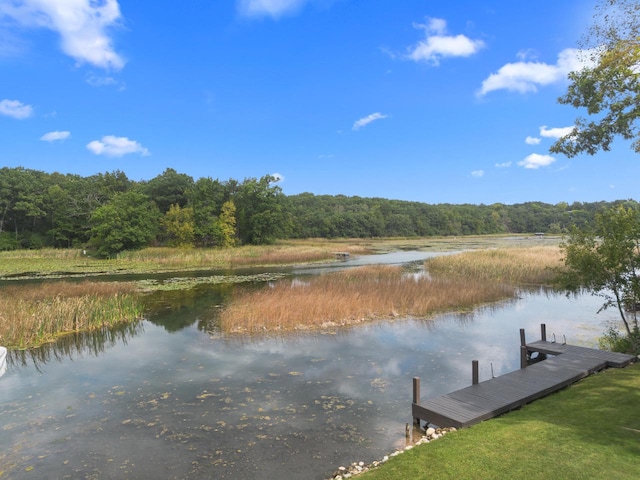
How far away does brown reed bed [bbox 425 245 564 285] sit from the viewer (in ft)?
94.3

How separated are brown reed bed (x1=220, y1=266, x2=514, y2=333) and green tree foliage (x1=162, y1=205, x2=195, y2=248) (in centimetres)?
3726

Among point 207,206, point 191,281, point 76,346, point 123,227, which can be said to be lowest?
point 76,346

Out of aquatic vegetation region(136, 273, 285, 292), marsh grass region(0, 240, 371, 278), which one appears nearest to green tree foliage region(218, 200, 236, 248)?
marsh grass region(0, 240, 371, 278)

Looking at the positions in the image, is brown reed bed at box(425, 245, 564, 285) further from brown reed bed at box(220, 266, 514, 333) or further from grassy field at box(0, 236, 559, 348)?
brown reed bed at box(220, 266, 514, 333)

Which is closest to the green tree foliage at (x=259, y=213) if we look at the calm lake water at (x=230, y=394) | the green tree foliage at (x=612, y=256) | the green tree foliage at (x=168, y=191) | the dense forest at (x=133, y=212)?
the dense forest at (x=133, y=212)

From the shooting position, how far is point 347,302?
19.1 metres

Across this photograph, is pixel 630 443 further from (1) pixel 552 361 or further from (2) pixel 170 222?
(2) pixel 170 222

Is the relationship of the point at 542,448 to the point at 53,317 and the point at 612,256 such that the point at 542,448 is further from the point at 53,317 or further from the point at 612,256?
the point at 53,317

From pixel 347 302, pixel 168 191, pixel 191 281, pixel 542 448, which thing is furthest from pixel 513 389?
pixel 168 191

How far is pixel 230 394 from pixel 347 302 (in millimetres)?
9752

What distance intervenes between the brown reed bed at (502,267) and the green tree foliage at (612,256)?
620 inches

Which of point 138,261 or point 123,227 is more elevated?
point 123,227

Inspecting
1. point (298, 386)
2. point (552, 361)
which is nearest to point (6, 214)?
point (298, 386)

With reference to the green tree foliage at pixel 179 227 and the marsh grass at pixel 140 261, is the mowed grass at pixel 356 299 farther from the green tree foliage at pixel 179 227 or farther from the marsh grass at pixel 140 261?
the green tree foliage at pixel 179 227
